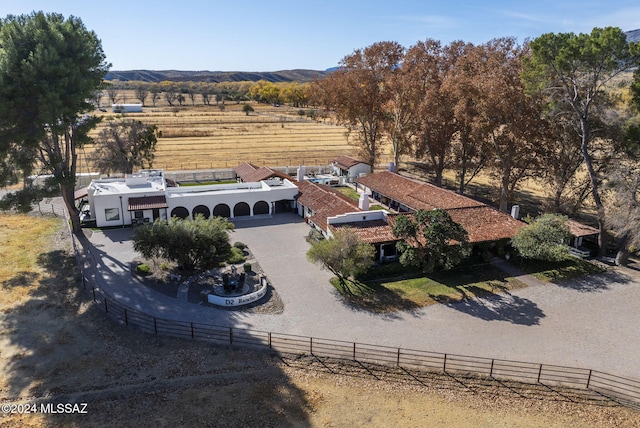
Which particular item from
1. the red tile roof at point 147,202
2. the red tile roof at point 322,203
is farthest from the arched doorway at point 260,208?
the red tile roof at point 147,202

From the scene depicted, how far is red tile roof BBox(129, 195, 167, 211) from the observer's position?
38.9m

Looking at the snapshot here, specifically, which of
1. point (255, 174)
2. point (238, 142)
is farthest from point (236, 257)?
point (238, 142)

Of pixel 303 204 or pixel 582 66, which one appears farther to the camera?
pixel 303 204

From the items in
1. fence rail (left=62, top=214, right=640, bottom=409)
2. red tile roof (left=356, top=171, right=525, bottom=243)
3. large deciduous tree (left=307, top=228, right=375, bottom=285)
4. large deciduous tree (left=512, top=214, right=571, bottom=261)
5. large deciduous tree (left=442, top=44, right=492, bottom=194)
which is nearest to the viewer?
fence rail (left=62, top=214, right=640, bottom=409)

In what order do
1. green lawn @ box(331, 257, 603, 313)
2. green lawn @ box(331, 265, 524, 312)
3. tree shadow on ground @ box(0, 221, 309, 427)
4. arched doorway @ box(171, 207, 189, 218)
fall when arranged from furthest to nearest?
arched doorway @ box(171, 207, 189, 218) → green lawn @ box(331, 257, 603, 313) → green lawn @ box(331, 265, 524, 312) → tree shadow on ground @ box(0, 221, 309, 427)

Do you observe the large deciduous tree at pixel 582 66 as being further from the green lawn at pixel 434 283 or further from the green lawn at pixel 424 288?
the green lawn at pixel 424 288

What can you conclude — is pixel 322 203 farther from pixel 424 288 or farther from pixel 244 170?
pixel 244 170

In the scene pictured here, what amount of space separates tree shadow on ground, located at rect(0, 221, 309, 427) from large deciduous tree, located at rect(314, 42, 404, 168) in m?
38.8

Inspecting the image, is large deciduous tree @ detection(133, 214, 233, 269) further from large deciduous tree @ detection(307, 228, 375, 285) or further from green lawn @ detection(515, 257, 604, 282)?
green lawn @ detection(515, 257, 604, 282)

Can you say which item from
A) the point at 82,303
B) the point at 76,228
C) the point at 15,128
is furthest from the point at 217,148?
the point at 82,303

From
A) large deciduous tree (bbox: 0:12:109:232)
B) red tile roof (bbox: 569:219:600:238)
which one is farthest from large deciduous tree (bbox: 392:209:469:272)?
large deciduous tree (bbox: 0:12:109:232)

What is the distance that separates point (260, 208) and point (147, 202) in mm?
10583

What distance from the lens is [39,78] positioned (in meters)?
29.5

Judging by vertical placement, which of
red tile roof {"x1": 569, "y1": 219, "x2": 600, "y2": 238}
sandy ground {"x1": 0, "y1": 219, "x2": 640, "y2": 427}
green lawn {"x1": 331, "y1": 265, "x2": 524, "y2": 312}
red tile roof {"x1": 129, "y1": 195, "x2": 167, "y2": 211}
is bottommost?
sandy ground {"x1": 0, "y1": 219, "x2": 640, "y2": 427}
